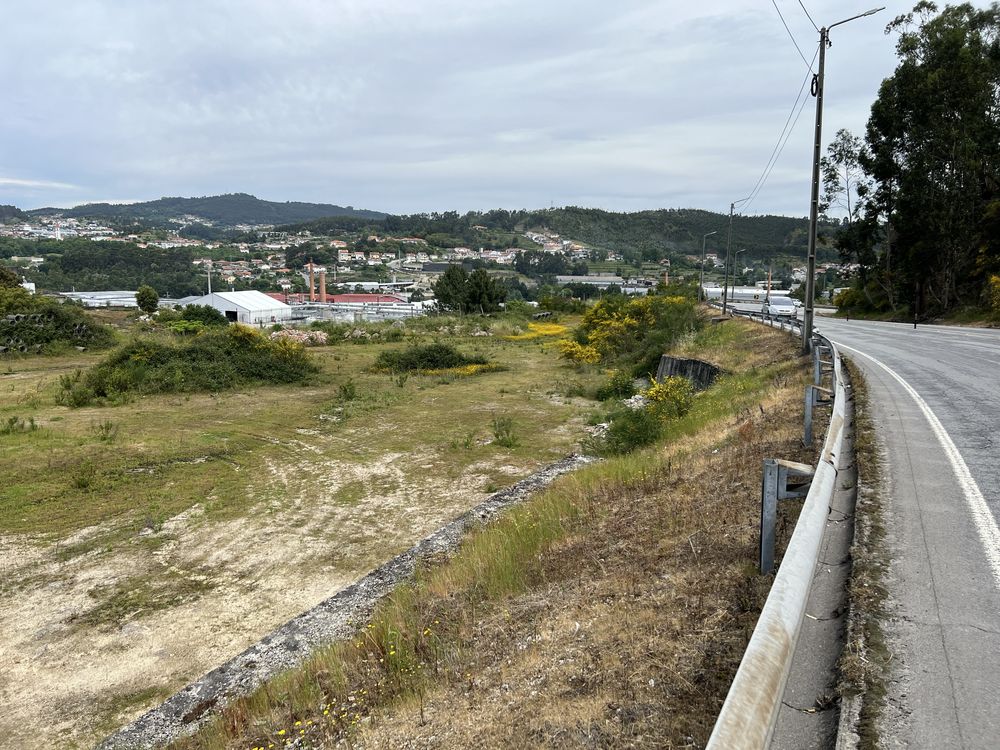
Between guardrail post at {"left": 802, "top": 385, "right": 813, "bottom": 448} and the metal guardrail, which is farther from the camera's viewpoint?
guardrail post at {"left": 802, "top": 385, "right": 813, "bottom": 448}

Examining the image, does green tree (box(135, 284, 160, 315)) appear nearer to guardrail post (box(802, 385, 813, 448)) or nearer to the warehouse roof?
the warehouse roof

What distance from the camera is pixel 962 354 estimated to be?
1753 centimetres

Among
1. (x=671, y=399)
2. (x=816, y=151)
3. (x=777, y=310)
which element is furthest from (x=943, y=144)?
(x=671, y=399)

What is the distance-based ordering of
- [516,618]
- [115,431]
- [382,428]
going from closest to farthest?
[516,618] < [115,431] < [382,428]

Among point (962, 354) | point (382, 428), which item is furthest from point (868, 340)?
point (382, 428)

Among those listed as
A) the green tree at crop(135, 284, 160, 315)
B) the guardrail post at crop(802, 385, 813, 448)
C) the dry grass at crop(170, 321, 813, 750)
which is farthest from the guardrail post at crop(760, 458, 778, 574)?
the green tree at crop(135, 284, 160, 315)

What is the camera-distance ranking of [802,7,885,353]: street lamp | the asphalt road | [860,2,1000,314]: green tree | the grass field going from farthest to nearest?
[860,2,1000,314]: green tree
[802,7,885,353]: street lamp
the grass field
the asphalt road

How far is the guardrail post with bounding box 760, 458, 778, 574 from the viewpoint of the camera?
4.32 meters

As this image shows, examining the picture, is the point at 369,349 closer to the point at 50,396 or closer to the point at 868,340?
the point at 50,396

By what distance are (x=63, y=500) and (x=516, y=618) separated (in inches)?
525

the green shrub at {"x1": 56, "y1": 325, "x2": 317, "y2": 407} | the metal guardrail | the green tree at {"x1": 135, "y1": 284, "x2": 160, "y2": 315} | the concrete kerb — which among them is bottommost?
the concrete kerb

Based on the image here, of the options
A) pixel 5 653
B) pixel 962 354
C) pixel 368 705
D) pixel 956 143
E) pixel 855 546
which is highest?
pixel 956 143

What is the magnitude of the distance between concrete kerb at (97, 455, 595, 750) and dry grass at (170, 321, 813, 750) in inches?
21.1

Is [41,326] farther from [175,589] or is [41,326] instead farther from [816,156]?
[816,156]
